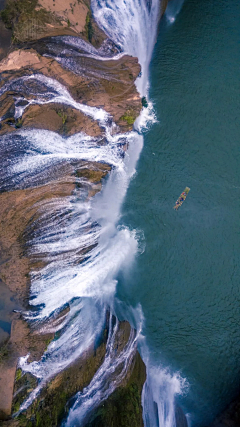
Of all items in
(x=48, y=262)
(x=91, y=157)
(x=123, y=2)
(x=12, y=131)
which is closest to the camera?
(x=12, y=131)

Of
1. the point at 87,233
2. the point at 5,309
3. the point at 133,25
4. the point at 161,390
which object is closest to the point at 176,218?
the point at 87,233

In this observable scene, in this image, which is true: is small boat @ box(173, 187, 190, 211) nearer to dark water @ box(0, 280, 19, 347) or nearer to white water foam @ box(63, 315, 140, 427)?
white water foam @ box(63, 315, 140, 427)

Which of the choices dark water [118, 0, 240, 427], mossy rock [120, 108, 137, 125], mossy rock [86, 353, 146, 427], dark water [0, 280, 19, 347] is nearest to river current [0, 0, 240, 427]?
dark water [118, 0, 240, 427]

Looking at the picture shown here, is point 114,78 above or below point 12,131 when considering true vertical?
above

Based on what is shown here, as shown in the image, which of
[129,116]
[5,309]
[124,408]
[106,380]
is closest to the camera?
[5,309]

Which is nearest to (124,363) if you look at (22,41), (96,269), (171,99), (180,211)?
(96,269)

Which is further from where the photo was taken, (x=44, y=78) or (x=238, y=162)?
(x=238, y=162)

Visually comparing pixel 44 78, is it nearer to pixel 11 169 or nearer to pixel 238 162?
pixel 11 169

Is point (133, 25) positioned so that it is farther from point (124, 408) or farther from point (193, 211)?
point (124, 408)
